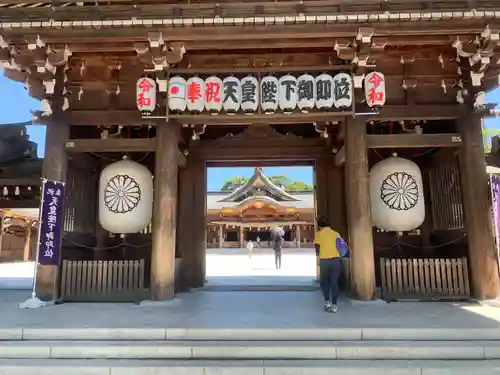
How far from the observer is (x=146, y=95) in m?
6.64

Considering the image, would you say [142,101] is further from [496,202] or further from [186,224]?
[496,202]

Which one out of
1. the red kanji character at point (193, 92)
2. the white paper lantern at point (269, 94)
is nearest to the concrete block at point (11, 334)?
the red kanji character at point (193, 92)

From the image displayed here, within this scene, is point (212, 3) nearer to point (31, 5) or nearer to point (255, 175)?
point (31, 5)

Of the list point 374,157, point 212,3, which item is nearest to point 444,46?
point 374,157

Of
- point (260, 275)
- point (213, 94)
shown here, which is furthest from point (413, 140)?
point (260, 275)

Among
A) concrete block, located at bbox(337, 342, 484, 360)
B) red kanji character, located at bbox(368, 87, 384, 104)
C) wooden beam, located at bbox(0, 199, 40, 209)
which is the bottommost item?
concrete block, located at bbox(337, 342, 484, 360)

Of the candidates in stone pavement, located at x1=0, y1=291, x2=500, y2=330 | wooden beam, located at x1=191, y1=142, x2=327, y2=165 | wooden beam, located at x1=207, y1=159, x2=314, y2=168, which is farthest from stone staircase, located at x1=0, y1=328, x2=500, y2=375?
wooden beam, located at x1=207, y1=159, x2=314, y2=168

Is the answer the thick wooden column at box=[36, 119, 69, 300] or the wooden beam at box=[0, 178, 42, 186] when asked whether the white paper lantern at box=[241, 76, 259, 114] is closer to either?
the thick wooden column at box=[36, 119, 69, 300]

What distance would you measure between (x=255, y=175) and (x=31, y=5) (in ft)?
94.6

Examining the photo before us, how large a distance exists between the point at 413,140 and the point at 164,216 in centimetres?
481

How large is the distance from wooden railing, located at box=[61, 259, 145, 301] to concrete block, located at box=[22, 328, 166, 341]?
7.86ft

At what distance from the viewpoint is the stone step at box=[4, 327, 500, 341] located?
4.44 m

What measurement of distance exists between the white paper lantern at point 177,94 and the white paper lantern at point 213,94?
0.41 meters

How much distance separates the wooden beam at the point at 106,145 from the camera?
710 centimetres
